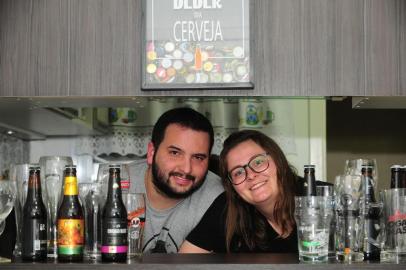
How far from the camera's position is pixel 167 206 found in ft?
8.87

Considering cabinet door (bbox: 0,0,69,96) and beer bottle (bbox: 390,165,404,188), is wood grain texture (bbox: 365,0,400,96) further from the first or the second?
cabinet door (bbox: 0,0,69,96)

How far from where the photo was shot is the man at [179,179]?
2623 mm

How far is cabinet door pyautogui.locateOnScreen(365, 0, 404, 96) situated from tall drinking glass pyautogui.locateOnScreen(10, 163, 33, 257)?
3.15 ft

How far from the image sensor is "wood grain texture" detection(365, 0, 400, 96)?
6.01 ft

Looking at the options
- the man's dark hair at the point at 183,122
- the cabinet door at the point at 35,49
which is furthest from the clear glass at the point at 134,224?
the man's dark hair at the point at 183,122

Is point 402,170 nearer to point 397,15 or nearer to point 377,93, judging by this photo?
point 377,93

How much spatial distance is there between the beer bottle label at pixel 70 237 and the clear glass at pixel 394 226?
2.51 feet

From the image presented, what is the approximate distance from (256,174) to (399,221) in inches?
27.9

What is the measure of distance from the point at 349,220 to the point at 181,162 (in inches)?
41.3

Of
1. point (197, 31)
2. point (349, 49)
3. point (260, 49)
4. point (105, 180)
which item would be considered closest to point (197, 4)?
point (197, 31)

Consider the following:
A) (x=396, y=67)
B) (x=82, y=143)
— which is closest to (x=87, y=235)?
(x=396, y=67)

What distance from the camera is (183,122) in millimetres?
2707

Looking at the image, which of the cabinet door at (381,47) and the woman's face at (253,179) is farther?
the woman's face at (253,179)

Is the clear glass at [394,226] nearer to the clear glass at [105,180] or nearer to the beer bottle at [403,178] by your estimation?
the beer bottle at [403,178]
